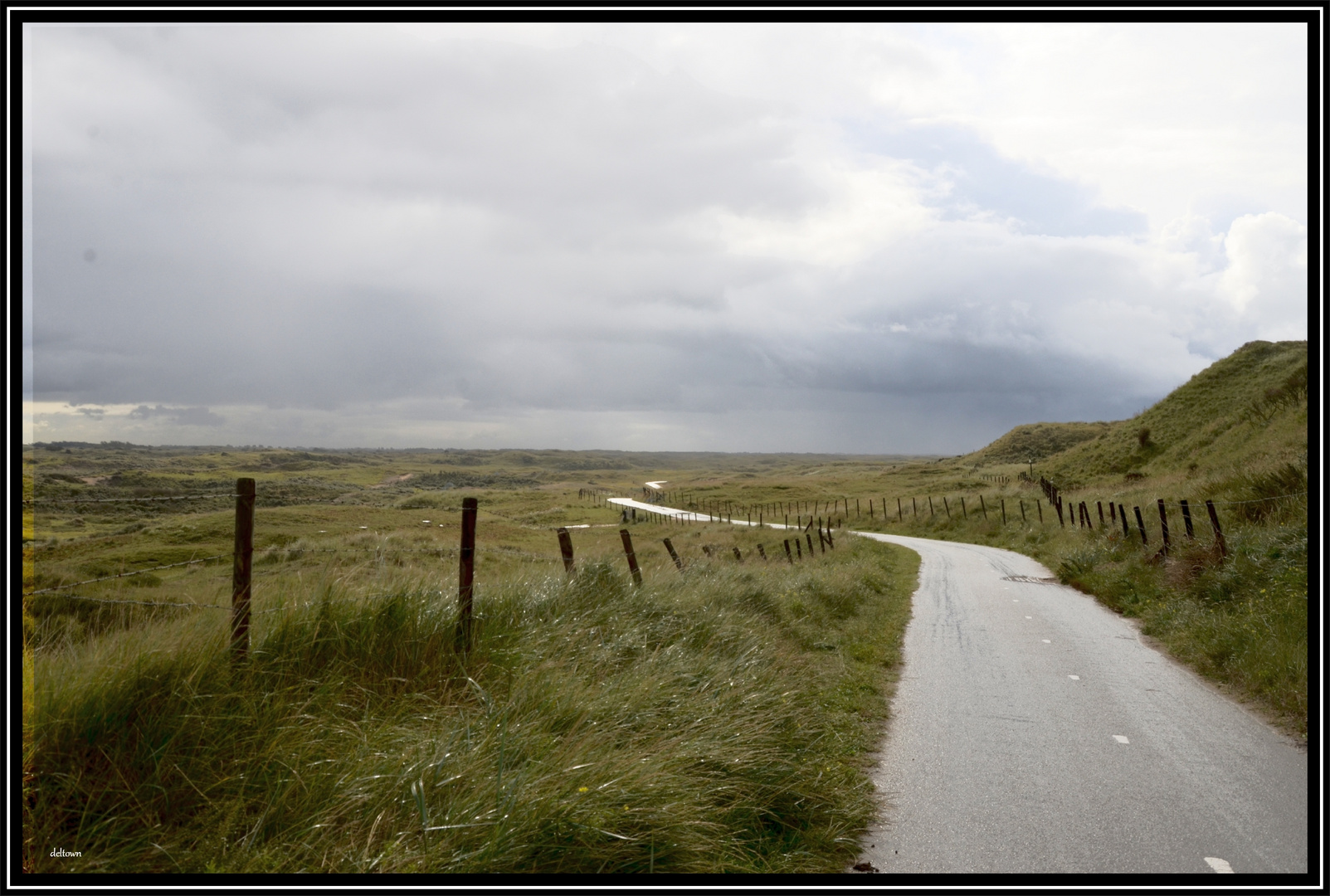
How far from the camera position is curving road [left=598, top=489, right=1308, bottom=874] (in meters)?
4.74

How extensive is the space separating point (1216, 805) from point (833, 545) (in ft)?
80.6

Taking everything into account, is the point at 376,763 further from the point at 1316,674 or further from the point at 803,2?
the point at 1316,674

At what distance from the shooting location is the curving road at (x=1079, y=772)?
474cm

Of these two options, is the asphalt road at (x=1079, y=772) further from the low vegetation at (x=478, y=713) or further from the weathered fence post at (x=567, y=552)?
the weathered fence post at (x=567, y=552)

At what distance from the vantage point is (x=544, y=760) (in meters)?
4.65

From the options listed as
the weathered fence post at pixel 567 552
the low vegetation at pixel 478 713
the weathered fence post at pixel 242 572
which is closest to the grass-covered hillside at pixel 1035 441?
the low vegetation at pixel 478 713

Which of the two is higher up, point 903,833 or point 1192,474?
point 1192,474

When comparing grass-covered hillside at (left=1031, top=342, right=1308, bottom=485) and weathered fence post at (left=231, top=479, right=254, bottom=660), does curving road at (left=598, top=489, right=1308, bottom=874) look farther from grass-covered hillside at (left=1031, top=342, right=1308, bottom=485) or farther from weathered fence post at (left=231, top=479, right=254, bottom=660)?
grass-covered hillside at (left=1031, top=342, right=1308, bottom=485)

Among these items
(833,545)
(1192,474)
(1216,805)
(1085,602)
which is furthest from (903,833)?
(1192,474)

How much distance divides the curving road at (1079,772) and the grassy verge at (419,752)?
597 millimetres

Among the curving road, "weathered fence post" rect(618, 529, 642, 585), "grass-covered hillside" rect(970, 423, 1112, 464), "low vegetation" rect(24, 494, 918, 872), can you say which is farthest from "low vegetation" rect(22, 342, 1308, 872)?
"grass-covered hillside" rect(970, 423, 1112, 464)

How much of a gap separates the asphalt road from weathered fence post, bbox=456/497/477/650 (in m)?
3.88

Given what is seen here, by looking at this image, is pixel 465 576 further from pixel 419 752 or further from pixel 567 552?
pixel 567 552

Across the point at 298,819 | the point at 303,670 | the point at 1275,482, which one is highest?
the point at 1275,482
